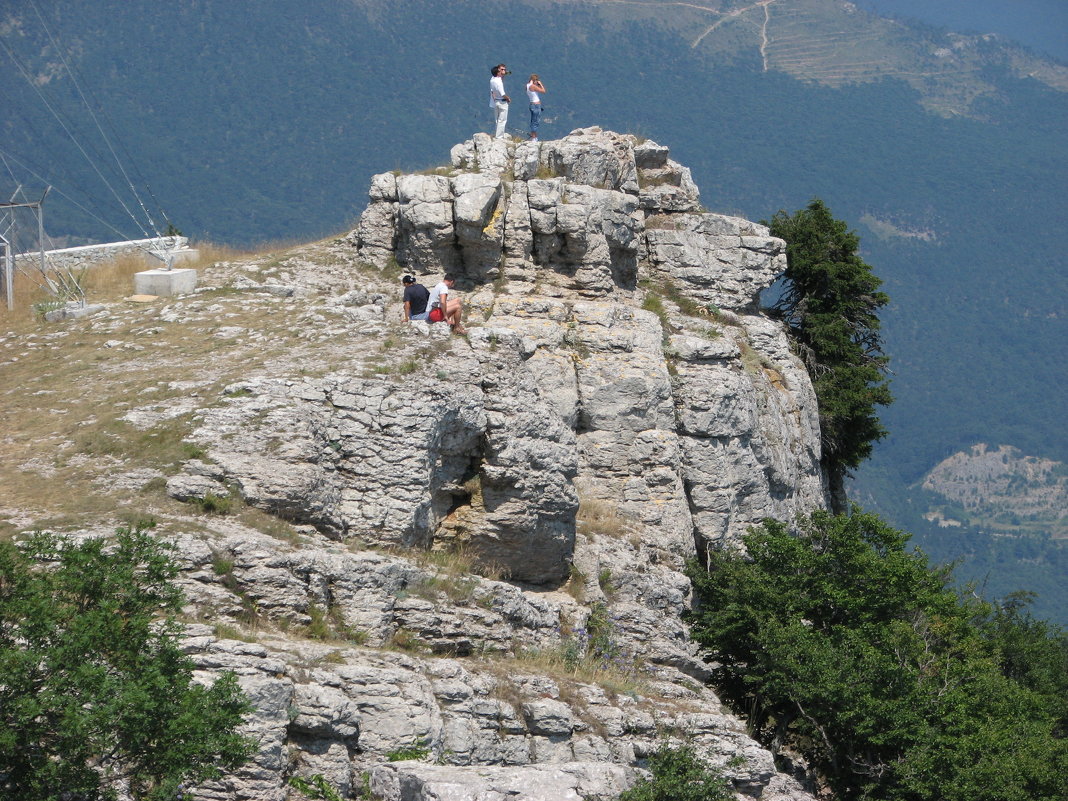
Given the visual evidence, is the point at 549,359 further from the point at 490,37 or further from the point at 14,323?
the point at 490,37

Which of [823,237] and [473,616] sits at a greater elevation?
[823,237]

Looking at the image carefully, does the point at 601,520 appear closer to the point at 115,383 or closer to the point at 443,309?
the point at 443,309

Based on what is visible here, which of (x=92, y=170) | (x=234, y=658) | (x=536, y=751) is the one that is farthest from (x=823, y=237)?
(x=92, y=170)

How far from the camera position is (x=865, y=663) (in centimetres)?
2589

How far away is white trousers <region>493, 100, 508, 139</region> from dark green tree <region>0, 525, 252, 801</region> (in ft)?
64.7

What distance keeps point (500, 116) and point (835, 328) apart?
12.6m

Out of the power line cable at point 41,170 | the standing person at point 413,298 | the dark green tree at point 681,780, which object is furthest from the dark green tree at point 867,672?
the power line cable at point 41,170

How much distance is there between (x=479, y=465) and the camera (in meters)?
25.6

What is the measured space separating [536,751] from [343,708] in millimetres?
3292

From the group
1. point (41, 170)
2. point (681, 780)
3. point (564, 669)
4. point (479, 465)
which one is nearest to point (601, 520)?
point (479, 465)

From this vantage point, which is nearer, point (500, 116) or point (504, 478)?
point (504, 478)

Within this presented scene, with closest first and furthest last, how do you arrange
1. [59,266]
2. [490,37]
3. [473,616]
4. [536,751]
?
[536,751]
[473,616]
[59,266]
[490,37]

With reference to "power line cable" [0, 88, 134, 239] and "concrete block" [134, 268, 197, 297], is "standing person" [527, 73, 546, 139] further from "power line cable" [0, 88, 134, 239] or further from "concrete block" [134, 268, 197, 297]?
"power line cable" [0, 88, 134, 239]

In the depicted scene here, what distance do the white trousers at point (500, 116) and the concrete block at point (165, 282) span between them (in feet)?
27.2
